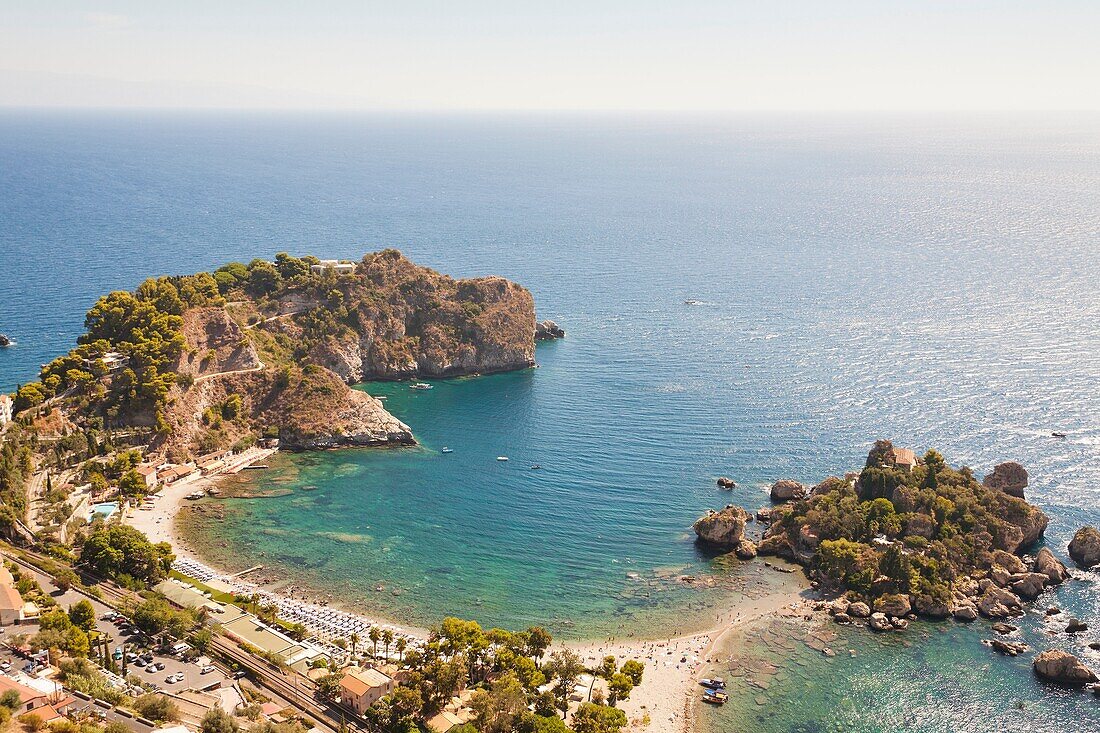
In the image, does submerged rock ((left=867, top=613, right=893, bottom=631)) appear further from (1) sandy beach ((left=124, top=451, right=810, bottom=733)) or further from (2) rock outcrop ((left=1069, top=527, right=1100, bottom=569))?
(2) rock outcrop ((left=1069, top=527, right=1100, bottom=569))

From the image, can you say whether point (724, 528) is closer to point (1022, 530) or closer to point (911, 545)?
point (911, 545)

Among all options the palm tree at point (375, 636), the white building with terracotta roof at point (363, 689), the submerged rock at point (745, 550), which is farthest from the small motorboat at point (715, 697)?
the palm tree at point (375, 636)

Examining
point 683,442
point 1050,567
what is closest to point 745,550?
point 683,442

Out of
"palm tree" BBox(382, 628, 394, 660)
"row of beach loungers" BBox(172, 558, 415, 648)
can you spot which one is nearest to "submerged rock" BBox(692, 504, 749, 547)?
"row of beach loungers" BBox(172, 558, 415, 648)

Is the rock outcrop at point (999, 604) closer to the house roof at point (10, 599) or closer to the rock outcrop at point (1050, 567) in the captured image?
the rock outcrop at point (1050, 567)

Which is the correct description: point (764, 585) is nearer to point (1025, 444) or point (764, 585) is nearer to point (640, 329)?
point (1025, 444)
